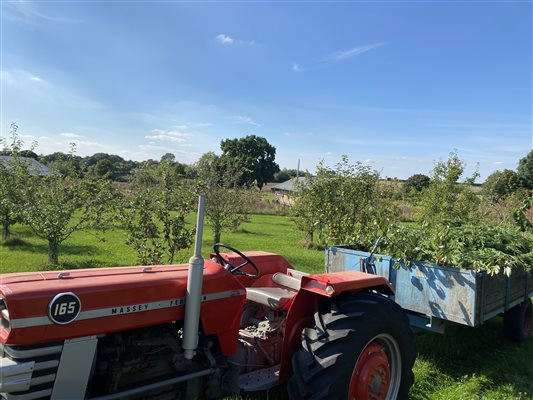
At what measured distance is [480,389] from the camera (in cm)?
426

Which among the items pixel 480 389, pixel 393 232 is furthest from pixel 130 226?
pixel 480 389

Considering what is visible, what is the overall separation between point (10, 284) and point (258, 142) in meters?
68.8

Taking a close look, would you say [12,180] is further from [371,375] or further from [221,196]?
[371,375]

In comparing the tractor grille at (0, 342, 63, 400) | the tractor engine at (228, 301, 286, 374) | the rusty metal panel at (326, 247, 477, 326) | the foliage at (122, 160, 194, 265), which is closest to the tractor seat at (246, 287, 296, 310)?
the tractor engine at (228, 301, 286, 374)

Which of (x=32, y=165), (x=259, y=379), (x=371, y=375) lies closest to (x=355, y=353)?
(x=371, y=375)

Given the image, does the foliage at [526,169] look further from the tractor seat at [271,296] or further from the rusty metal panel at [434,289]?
the tractor seat at [271,296]

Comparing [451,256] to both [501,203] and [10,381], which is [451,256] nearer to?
[10,381]

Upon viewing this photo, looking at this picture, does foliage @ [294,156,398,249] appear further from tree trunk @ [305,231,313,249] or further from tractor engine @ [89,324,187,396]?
tractor engine @ [89,324,187,396]

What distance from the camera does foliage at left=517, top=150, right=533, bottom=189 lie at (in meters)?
49.9

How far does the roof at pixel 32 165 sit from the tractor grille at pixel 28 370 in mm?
7913

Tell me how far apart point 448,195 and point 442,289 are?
9152mm

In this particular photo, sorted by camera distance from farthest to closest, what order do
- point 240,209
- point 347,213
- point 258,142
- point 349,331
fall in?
point 258,142
point 240,209
point 347,213
point 349,331

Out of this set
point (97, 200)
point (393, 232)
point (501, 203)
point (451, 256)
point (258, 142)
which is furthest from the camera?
point (258, 142)

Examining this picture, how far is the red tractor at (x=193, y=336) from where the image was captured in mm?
2242
